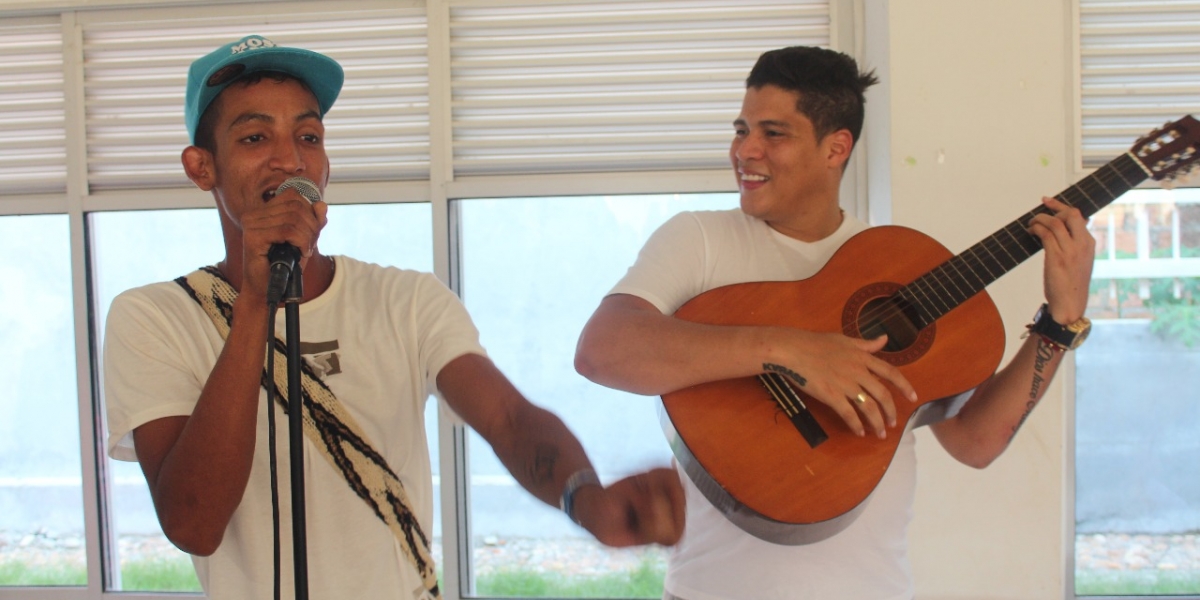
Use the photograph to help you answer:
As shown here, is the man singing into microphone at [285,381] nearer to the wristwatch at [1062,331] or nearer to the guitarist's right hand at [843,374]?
the guitarist's right hand at [843,374]

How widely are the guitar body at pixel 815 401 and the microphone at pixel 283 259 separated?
2.59 feet

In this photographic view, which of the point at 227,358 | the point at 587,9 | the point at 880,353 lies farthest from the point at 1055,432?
the point at 227,358

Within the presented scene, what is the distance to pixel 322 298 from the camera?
1.50 m

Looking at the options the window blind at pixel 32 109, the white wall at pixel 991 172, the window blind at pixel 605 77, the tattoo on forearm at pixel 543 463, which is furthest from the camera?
the window blind at pixel 32 109

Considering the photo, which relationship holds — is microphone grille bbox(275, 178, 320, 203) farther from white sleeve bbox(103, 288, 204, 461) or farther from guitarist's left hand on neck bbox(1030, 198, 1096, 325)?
guitarist's left hand on neck bbox(1030, 198, 1096, 325)

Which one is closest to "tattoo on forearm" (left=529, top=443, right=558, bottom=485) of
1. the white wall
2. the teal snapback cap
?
the teal snapback cap

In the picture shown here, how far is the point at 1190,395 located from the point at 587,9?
7.27 ft

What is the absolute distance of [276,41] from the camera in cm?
295

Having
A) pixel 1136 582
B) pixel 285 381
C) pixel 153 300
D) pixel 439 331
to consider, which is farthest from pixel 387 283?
pixel 1136 582

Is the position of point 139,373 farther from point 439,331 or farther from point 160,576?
point 160,576

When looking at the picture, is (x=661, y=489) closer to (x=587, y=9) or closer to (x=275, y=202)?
(x=275, y=202)

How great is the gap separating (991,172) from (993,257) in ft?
2.54

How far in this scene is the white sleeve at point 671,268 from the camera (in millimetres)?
1816

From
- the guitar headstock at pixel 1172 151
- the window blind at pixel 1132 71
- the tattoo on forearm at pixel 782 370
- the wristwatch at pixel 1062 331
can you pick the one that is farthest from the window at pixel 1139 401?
the tattoo on forearm at pixel 782 370
